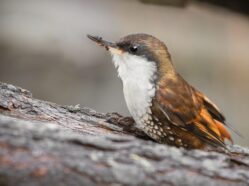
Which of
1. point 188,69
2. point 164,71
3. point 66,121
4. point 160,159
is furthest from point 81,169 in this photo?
point 188,69

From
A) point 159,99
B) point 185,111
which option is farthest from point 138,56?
point 185,111

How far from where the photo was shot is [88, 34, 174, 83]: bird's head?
3258 mm

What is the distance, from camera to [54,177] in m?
2.39

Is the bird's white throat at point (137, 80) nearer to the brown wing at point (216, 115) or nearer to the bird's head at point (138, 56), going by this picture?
the bird's head at point (138, 56)

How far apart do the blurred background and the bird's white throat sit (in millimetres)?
2381

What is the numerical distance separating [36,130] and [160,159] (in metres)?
0.50

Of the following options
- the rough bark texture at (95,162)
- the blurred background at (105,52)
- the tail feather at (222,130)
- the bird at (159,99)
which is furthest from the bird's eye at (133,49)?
the blurred background at (105,52)

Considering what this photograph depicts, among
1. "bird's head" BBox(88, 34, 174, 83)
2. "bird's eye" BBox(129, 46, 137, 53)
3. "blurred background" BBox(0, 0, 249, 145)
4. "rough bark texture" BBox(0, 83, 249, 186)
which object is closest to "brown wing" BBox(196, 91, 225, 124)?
"bird's head" BBox(88, 34, 174, 83)

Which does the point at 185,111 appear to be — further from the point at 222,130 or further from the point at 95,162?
the point at 95,162

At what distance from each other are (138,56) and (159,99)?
0.83ft

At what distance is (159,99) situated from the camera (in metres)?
3.21

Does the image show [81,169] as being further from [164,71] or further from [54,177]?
[164,71]

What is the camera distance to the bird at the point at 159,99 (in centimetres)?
321

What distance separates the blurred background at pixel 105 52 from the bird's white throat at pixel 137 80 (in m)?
2.38
